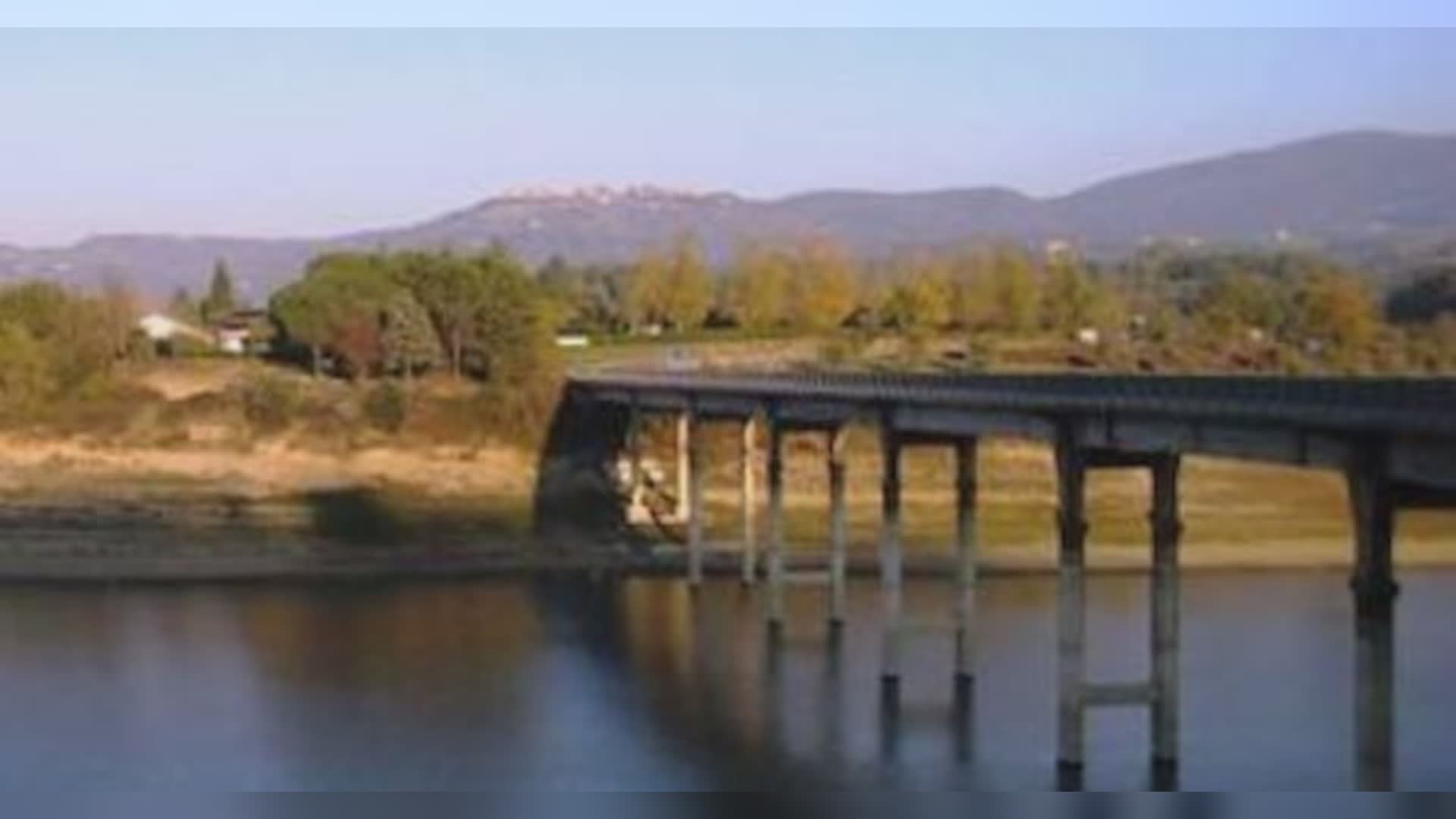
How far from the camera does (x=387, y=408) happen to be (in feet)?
431

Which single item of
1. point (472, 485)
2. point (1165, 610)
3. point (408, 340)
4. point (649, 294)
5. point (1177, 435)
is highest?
point (1177, 435)

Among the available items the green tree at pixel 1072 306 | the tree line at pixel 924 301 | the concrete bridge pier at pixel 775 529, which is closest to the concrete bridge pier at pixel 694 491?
the concrete bridge pier at pixel 775 529

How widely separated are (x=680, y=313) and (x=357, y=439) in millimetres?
62148

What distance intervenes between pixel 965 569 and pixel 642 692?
34.5 ft

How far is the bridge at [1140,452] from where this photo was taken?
43.7 meters

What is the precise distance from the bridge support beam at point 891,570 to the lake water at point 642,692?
801 millimetres

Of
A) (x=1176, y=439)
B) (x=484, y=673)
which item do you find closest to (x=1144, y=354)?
(x=484, y=673)

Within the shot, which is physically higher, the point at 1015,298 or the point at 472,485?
the point at 1015,298

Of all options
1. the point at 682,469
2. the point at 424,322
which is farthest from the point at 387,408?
the point at 682,469

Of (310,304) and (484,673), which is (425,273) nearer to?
(310,304)

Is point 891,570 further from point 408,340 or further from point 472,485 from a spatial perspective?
Answer: point 408,340

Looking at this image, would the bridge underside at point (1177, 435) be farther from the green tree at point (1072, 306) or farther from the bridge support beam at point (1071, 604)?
the green tree at point (1072, 306)

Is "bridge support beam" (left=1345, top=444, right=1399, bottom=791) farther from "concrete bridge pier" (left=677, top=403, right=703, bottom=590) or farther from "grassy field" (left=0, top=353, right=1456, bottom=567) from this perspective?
"grassy field" (left=0, top=353, right=1456, bottom=567)

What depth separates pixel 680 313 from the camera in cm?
18812
